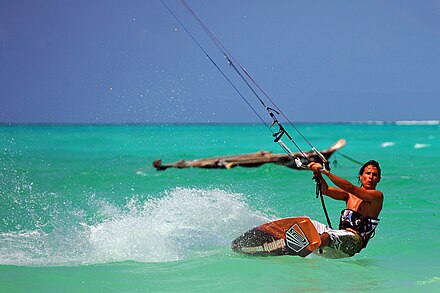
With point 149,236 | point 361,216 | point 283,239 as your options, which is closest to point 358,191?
point 361,216

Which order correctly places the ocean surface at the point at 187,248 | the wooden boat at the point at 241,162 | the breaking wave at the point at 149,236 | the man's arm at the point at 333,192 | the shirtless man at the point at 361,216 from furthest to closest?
the wooden boat at the point at 241,162
the breaking wave at the point at 149,236
the man's arm at the point at 333,192
the shirtless man at the point at 361,216
the ocean surface at the point at 187,248

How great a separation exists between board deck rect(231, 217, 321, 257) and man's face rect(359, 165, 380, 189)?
2.45 ft

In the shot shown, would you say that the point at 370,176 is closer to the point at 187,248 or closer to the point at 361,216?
the point at 361,216

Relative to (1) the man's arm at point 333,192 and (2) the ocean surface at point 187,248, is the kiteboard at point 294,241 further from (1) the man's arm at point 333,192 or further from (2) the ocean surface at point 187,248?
(1) the man's arm at point 333,192

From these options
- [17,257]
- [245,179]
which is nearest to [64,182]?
[245,179]

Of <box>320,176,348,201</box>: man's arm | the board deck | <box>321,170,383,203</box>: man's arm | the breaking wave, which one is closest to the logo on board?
the board deck

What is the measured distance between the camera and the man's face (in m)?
7.49

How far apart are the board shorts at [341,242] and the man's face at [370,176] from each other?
557 millimetres

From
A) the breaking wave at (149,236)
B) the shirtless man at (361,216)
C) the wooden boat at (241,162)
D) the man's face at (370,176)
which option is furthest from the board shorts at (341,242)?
the wooden boat at (241,162)

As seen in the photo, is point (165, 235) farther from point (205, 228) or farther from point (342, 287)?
point (342, 287)

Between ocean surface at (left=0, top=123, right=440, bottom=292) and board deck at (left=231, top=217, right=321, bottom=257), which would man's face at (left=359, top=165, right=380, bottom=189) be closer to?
board deck at (left=231, top=217, right=321, bottom=257)

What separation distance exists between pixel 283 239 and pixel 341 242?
634mm

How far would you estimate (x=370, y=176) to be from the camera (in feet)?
24.6

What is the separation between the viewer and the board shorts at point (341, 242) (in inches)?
297
